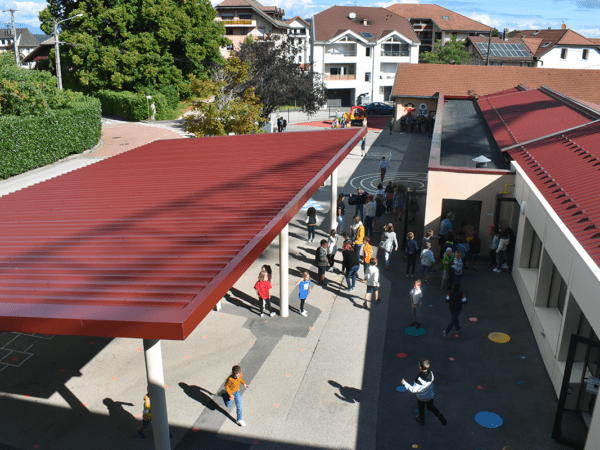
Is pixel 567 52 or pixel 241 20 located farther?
pixel 241 20

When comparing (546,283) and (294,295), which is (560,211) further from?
(294,295)

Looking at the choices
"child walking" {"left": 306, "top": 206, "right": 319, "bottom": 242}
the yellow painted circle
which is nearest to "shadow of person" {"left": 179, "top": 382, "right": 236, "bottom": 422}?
the yellow painted circle

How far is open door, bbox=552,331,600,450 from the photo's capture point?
347 inches

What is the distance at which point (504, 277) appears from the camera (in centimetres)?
1627

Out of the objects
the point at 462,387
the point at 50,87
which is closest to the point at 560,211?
the point at 462,387

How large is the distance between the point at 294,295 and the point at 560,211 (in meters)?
7.41

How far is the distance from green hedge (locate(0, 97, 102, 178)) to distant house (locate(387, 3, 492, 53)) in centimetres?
8129

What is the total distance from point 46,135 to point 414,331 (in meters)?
26.7

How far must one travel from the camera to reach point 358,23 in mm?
78688

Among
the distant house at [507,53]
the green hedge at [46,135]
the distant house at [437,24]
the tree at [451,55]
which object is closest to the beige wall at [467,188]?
the green hedge at [46,135]

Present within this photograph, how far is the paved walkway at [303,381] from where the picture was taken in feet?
30.1

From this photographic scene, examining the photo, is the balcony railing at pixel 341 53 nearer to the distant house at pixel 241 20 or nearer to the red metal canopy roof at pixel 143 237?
the distant house at pixel 241 20

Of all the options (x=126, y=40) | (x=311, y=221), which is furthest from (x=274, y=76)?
(x=311, y=221)

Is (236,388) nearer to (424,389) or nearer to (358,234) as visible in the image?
(424,389)
